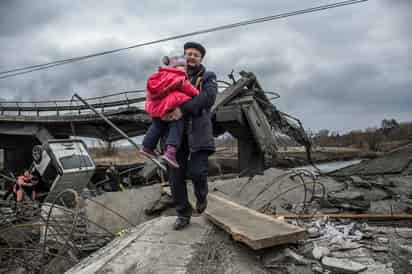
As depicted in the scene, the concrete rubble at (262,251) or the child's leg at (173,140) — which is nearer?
the concrete rubble at (262,251)

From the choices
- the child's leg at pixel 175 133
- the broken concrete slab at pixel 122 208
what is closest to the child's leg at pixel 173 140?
the child's leg at pixel 175 133

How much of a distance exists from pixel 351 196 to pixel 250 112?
174 inches

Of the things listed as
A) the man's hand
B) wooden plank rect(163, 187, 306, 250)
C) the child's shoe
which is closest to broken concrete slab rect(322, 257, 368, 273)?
wooden plank rect(163, 187, 306, 250)

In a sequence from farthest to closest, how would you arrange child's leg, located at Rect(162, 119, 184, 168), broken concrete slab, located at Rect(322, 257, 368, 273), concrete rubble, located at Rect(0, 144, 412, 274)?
1. child's leg, located at Rect(162, 119, 184, 168)
2. concrete rubble, located at Rect(0, 144, 412, 274)
3. broken concrete slab, located at Rect(322, 257, 368, 273)

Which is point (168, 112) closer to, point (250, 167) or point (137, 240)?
point (137, 240)

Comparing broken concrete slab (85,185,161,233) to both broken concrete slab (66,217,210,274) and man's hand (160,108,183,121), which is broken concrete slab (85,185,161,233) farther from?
man's hand (160,108,183,121)

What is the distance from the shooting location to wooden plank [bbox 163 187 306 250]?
8.27ft

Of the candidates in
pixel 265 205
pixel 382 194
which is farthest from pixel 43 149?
pixel 382 194

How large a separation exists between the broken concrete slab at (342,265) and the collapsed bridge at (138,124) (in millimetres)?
3849

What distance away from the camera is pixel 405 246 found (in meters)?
2.71

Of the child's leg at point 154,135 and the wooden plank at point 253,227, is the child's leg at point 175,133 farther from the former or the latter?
the wooden plank at point 253,227

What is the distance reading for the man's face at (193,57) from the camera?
10.3ft

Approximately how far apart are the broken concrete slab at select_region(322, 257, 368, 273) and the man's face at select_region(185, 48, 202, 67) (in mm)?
1988

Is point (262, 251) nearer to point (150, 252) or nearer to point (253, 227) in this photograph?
point (253, 227)
